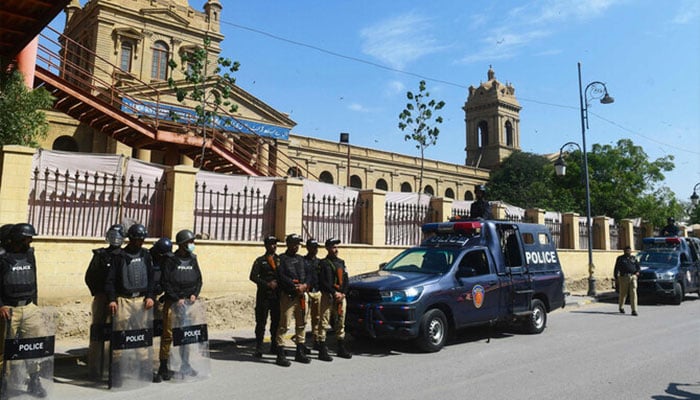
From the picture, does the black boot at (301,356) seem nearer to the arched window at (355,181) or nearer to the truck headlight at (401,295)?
the truck headlight at (401,295)

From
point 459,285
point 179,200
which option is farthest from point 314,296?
point 179,200

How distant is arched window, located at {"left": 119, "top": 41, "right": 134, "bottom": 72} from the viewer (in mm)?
36594

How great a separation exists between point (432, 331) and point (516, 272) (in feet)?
8.60

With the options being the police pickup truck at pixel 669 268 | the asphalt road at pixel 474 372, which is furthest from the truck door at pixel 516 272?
the police pickup truck at pixel 669 268

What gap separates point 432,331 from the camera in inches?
318

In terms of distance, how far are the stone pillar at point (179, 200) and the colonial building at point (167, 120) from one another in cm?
541

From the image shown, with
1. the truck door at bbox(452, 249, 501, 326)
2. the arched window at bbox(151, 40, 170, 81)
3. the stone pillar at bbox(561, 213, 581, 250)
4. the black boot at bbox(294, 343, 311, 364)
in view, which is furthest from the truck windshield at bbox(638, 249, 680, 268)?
the arched window at bbox(151, 40, 170, 81)

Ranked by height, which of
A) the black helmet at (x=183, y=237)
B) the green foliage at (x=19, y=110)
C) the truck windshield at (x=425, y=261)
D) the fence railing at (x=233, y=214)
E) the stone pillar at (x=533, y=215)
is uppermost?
the green foliage at (x=19, y=110)

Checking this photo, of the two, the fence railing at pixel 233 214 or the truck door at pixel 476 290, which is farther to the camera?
the fence railing at pixel 233 214

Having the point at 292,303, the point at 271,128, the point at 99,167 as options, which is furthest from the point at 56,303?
the point at 271,128

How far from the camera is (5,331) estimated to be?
5.28 metres

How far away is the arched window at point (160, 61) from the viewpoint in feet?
125

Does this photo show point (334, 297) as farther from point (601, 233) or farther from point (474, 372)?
point (601, 233)

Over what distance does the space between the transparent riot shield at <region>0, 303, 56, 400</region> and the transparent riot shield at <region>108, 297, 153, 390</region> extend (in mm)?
675
